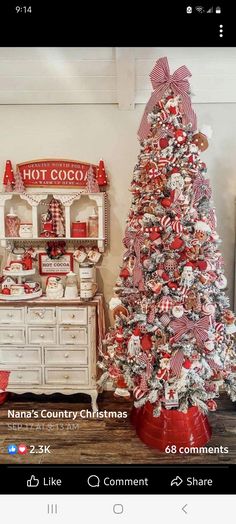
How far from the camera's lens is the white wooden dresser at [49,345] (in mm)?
1482

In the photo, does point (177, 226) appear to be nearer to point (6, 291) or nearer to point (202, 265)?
point (202, 265)

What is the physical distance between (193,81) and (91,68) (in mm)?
385

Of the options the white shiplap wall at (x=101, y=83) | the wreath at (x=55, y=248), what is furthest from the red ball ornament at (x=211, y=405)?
the white shiplap wall at (x=101, y=83)

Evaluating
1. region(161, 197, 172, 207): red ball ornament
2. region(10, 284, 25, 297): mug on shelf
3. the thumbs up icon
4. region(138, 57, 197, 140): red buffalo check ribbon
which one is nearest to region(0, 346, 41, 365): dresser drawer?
region(10, 284, 25, 297): mug on shelf

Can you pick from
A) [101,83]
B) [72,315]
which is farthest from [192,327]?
[101,83]

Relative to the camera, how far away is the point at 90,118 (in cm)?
149

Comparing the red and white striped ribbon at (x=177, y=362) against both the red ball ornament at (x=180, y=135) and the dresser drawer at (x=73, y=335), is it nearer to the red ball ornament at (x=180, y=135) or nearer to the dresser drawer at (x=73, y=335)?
the dresser drawer at (x=73, y=335)

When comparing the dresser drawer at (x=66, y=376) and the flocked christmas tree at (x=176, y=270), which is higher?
the flocked christmas tree at (x=176, y=270)

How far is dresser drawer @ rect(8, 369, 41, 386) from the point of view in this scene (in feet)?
4.91

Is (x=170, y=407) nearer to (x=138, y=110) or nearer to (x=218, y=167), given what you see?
(x=218, y=167)

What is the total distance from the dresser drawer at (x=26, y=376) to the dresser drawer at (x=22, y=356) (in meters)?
0.04
